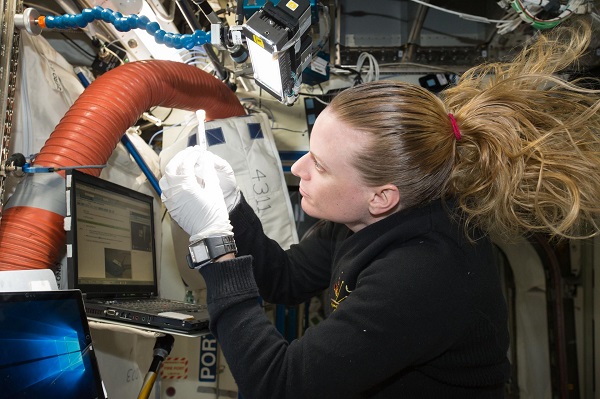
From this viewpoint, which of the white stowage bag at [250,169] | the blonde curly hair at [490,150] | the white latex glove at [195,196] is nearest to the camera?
the blonde curly hair at [490,150]

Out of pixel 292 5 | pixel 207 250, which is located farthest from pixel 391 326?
pixel 292 5

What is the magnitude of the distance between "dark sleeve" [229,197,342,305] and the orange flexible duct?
0.47 meters

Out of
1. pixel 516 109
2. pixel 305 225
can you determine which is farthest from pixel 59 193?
pixel 305 225

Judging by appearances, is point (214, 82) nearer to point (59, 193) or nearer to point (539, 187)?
point (59, 193)

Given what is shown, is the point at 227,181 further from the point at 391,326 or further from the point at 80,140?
the point at 391,326

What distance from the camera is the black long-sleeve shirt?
1034 mm

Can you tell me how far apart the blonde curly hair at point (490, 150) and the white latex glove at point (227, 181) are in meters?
0.43

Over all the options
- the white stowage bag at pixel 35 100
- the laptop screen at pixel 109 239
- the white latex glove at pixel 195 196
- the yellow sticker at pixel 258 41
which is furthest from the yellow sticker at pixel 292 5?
the white stowage bag at pixel 35 100

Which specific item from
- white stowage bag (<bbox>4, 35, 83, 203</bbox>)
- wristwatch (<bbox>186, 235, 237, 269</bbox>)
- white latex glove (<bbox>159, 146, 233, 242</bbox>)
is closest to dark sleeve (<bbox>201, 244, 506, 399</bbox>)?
wristwatch (<bbox>186, 235, 237, 269</bbox>)

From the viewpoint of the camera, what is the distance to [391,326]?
3.37 feet

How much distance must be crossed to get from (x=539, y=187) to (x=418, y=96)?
1.19 feet

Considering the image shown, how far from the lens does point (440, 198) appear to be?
1250 millimetres

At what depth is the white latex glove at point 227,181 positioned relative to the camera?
4.91 ft

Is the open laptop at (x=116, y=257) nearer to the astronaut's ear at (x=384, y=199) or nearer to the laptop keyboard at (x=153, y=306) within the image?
the laptop keyboard at (x=153, y=306)
